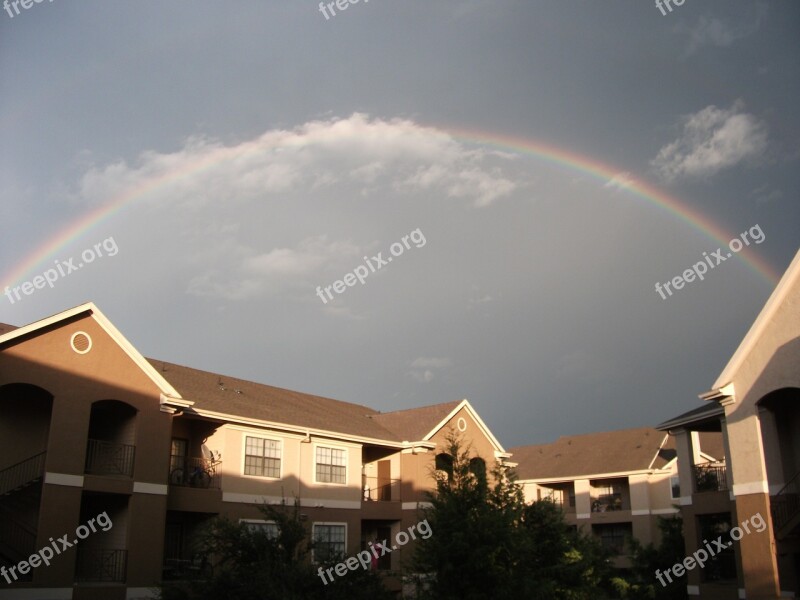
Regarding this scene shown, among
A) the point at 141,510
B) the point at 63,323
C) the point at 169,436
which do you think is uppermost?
the point at 63,323

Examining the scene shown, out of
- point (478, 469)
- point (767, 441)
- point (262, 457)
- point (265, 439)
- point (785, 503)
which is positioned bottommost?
point (785, 503)

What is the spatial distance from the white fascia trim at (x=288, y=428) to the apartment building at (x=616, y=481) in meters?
16.9

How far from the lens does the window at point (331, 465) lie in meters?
32.4

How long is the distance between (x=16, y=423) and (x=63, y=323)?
3899 millimetres

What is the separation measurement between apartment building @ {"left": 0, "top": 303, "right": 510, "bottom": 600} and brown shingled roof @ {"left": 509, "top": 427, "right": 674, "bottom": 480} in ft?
73.4

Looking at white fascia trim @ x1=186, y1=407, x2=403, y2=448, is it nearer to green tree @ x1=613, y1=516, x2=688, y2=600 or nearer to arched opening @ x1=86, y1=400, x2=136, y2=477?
arched opening @ x1=86, y1=400, x2=136, y2=477

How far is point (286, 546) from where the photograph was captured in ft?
61.0

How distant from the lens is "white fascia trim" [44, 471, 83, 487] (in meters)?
22.4

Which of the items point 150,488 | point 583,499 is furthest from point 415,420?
point 583,499

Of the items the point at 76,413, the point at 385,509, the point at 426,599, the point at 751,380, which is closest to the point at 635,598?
the point at 385,509

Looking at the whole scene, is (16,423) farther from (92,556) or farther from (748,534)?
(748,534)

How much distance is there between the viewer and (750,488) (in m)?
24.5

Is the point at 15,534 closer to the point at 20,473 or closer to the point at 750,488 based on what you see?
the point at 20,473

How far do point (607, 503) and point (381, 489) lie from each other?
2219 centimetres
